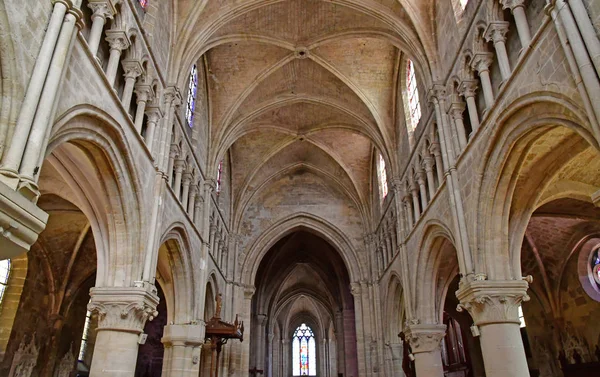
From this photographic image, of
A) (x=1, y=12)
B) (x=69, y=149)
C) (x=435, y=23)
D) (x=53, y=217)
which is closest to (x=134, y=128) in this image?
(x=69, y=149)

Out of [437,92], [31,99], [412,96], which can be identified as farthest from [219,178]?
[31,99]

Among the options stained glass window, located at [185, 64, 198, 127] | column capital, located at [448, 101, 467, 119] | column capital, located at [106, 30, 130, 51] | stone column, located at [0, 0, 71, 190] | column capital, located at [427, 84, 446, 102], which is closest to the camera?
stone column, located at [0, 0, 71, 190]

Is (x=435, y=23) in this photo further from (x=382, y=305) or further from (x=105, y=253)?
(x=382, y=305)

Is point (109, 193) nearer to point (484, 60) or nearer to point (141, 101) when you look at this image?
point (141, 101)

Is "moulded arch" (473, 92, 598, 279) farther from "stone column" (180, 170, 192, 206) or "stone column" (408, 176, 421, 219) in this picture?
"stone column" (180, 170, 192, 206)

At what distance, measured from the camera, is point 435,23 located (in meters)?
13.1

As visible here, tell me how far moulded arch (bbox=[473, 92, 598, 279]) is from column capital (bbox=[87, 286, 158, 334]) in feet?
22.1

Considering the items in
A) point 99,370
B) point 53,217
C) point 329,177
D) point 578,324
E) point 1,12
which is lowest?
point 99,370

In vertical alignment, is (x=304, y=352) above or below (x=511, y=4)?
below

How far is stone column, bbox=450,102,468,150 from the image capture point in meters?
11.0

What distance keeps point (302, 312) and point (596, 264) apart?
109ft

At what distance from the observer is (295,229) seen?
2492 centimetres

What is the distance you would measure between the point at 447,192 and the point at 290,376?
3690cm

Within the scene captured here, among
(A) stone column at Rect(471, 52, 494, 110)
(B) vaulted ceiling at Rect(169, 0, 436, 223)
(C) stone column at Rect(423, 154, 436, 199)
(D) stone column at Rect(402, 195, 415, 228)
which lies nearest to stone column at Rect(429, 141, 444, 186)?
(C) stone column at Rect(423, 154, 436, 199)
